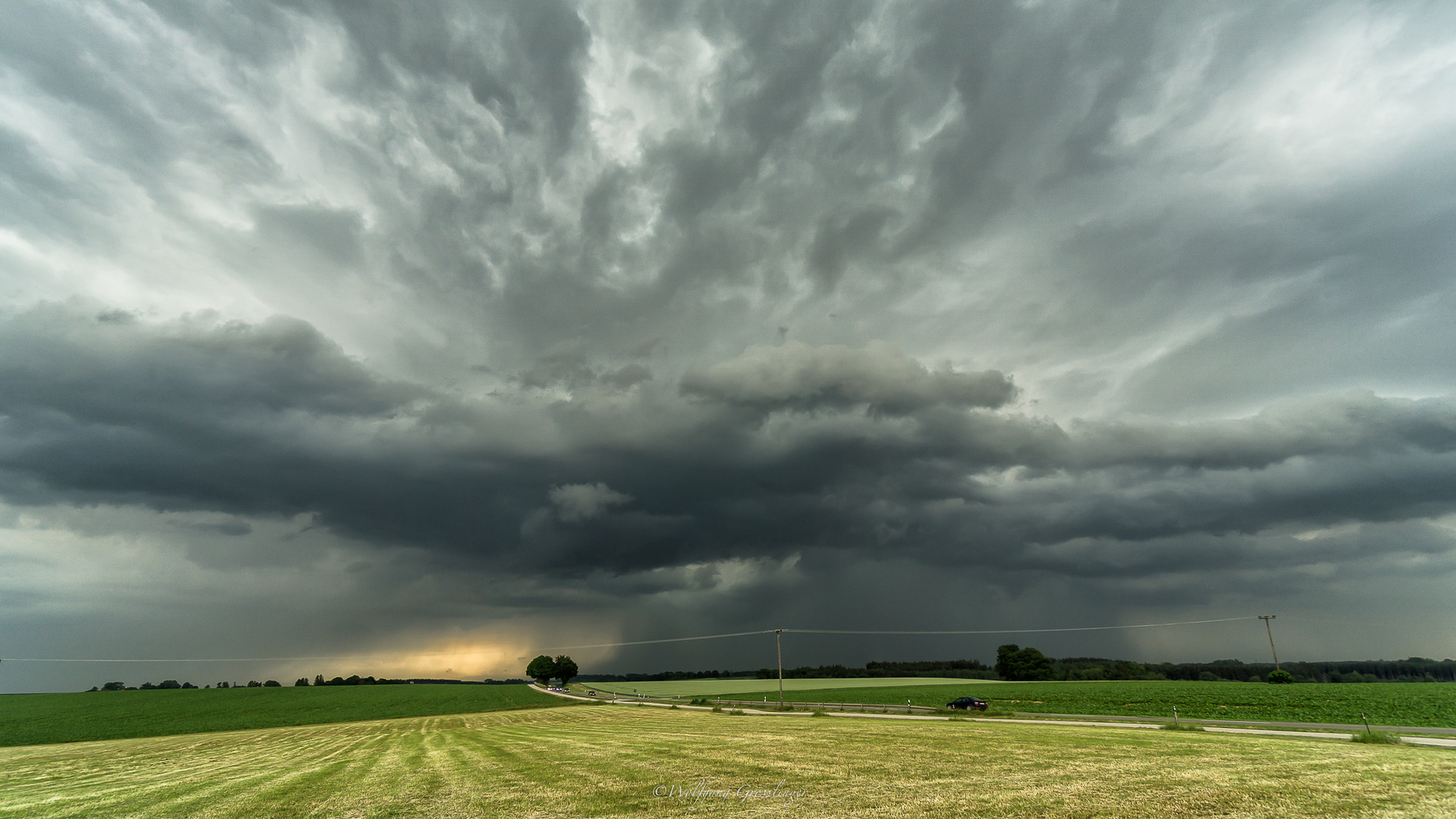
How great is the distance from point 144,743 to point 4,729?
50.0 meters

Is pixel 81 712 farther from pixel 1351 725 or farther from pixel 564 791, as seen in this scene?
pixel 1351 725

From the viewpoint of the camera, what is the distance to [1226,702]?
87125 mm

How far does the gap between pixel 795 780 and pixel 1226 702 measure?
3937 inches

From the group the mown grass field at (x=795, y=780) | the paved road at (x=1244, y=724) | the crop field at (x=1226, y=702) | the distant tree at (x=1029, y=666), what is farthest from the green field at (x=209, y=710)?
the distant tree at (x=1029, y=666)

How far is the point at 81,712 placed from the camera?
111 meters

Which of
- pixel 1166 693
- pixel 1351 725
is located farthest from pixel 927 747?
pixel 1166 693

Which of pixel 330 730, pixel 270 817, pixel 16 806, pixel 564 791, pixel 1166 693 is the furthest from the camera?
pixel 1166 693

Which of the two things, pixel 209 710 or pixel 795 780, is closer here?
pixel 795 780

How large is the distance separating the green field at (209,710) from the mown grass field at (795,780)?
220 feet

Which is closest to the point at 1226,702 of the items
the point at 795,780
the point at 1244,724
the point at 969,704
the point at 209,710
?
the point at 1244,724

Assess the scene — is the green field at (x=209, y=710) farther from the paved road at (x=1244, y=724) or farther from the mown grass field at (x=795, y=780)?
the paved road at (x=1244, y=724)

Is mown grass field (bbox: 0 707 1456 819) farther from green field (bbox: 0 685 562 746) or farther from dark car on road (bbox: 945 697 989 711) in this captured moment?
green field (bbox: 0 685 562 746)

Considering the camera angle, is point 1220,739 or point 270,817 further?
point 1220,739

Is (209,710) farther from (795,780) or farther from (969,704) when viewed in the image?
(795,780)
